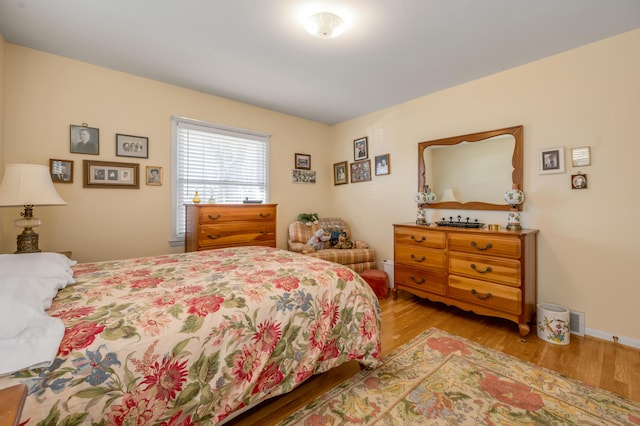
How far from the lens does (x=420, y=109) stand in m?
3.51

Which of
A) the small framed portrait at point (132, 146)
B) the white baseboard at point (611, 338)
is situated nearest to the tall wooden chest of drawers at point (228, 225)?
the small framed portrait at point (132, 146)

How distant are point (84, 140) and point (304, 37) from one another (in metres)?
2.30

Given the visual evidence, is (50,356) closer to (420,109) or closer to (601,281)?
(601,281)

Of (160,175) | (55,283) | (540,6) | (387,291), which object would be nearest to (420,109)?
(540,6)

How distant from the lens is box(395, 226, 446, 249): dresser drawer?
2.88 meters

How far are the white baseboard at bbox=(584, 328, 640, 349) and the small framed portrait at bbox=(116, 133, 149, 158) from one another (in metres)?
4.55

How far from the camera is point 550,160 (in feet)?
8.34

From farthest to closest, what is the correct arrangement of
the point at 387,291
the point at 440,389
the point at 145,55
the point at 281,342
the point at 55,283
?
the point at 387,291, the point at 145,55, the point at 440,389, the point at 281,342, the point at 55,283

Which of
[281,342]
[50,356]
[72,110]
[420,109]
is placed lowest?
[281,342]

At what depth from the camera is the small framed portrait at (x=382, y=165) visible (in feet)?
12.7

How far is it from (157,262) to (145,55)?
1.94m

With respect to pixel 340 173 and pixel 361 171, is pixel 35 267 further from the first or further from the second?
pixel 340 173

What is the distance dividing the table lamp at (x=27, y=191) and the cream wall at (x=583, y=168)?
3.89 m

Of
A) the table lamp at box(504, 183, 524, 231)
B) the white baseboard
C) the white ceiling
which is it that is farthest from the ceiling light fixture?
the white baseboard
